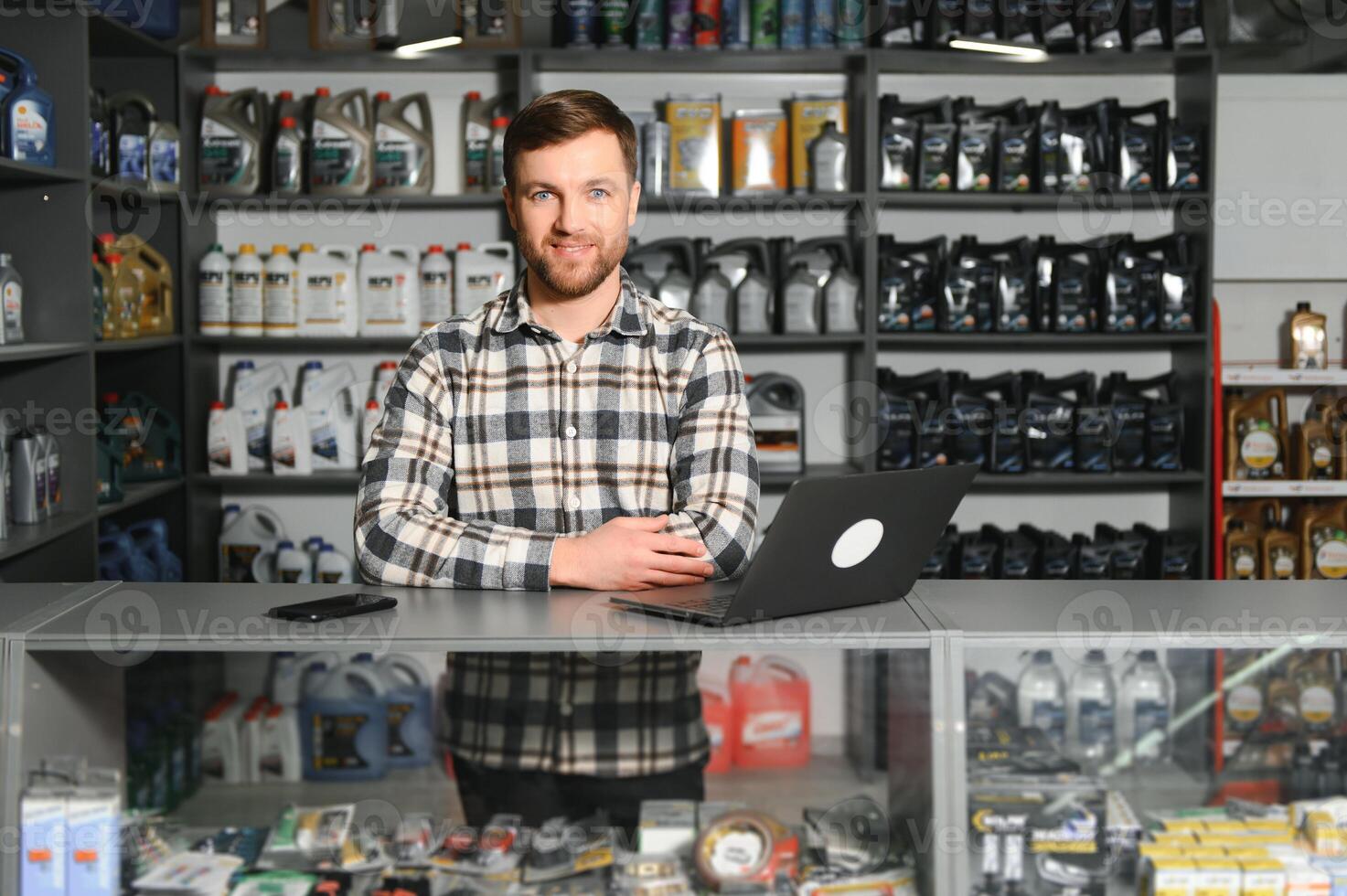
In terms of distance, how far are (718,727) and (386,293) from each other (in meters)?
3.11

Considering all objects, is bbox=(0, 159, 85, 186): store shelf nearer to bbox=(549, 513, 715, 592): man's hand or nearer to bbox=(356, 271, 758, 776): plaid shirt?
bbox=(356, 271, 758, 776): plaid shirt

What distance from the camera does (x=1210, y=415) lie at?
4273mm

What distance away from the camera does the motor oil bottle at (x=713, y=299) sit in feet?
13.8

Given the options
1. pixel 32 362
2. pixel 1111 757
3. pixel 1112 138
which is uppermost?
pixel 1112 138

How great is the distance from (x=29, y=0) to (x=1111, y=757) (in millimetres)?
3212

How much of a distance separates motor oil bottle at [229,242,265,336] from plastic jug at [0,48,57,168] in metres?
0.88

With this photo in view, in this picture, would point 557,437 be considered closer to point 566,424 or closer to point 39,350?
point 566,424

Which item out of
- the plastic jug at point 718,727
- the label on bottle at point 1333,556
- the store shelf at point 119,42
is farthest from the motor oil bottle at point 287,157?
the label on bottle at point 1333,556

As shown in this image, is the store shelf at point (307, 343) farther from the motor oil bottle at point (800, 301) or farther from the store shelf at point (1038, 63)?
the store shelf at point (1038, 63)

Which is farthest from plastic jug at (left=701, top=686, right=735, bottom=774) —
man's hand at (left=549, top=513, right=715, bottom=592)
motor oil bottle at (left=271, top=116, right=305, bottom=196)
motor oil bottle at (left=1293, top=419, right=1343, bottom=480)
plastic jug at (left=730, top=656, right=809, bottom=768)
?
motor oil bottle at (left=1293, top=419, right=1343, bottom=480)

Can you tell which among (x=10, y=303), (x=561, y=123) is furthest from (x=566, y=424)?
(x=10, y=303)

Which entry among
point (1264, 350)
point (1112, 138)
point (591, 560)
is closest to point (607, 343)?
point (591, 560)

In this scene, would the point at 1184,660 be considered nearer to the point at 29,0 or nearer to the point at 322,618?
the point at 322,618

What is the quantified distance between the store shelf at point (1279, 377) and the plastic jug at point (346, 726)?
12.2ft
